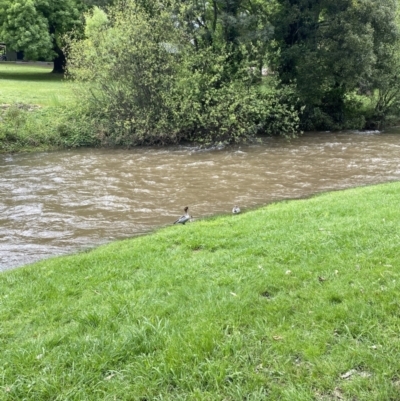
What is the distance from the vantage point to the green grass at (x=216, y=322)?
316 cm

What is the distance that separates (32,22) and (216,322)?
33896mm

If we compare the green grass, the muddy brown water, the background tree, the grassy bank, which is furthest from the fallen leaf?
the background tree

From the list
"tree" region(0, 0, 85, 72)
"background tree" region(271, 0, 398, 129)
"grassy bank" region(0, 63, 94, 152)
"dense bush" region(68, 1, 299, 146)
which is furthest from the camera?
"tree" region(0, 0, 85, 72)

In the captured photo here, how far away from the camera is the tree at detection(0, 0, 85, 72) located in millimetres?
30938

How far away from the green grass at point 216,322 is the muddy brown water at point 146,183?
2.94 m

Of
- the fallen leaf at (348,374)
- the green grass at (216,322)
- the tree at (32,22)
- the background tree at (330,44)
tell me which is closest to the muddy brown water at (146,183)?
the green grass at (216,322)

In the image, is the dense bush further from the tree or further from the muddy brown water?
the tree

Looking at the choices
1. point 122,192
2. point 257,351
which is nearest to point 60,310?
point 257,351

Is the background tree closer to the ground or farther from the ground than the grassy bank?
farther from the ground

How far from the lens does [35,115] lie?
1878cm

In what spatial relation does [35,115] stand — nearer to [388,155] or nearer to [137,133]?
[137,133]

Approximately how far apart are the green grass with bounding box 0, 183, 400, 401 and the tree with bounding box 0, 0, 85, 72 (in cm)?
2909

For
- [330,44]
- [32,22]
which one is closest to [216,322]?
[330,44]

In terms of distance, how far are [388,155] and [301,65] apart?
23.5ft
